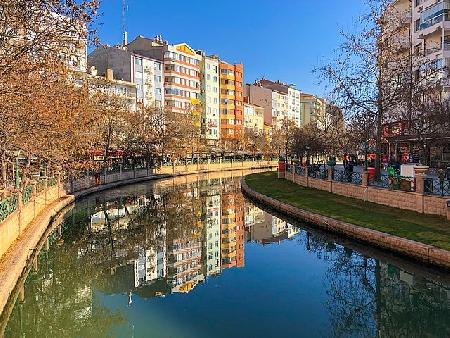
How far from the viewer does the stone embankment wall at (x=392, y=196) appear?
73.0 feet

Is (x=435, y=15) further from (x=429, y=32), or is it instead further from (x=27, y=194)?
(x=27, y=194)

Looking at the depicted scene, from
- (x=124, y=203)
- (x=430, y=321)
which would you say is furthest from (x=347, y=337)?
(x=124, y=203)

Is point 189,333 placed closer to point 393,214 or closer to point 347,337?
point 347,337

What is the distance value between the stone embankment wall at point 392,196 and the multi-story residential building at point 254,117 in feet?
297

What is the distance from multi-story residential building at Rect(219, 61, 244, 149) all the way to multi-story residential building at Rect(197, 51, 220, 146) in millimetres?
1571

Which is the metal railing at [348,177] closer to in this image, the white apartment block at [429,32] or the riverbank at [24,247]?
the white apartment block at [429,32]

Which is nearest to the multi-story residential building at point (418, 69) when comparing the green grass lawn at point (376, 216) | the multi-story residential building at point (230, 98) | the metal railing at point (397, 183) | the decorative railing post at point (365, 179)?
the decorative railing post at point (365, 179)

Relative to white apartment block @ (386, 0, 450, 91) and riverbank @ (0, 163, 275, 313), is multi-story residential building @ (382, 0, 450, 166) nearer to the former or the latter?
white apartment block @ (386, 0, 450, 91)

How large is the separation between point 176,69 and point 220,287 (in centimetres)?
8610

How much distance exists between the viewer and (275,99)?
155m

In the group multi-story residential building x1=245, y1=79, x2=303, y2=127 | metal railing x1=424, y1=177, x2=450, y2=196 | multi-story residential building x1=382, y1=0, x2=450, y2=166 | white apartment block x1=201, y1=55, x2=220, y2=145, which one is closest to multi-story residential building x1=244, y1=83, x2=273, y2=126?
multi-story residential building x1=245, y1=79, x2=303, y2=127

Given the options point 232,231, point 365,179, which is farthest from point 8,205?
point 365,179

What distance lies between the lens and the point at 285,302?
1520 centimetres

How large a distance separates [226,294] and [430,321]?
6.22 metres
